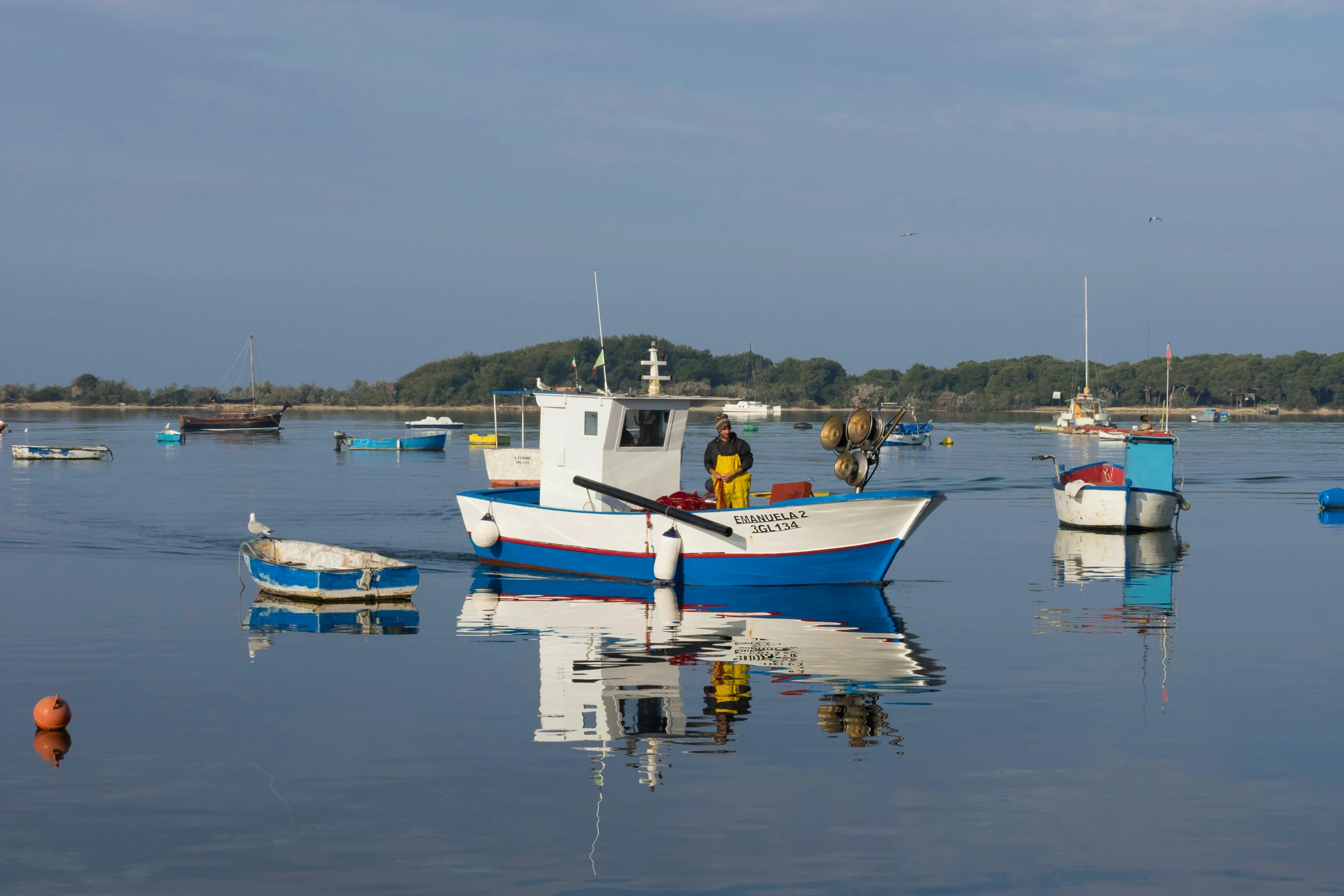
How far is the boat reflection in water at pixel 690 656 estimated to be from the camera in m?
13.0

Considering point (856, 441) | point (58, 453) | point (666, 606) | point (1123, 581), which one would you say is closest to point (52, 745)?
point (666, 606)

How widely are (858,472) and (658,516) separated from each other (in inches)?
152

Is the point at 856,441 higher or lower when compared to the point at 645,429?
lower

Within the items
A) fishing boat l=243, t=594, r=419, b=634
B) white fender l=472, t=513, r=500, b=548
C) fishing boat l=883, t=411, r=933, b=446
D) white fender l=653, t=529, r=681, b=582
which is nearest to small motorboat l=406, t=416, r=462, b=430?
fishing boat l=883, t=411, r=933, b=446

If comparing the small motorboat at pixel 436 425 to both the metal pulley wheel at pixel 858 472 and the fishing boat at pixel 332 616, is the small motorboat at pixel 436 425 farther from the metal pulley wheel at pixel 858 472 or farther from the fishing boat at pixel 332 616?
the metal pulley wheel at pixel 858 472

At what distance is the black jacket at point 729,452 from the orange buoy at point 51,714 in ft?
41.6

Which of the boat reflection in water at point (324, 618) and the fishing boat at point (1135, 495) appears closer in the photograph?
the boat reflection in water at point (324, 618)

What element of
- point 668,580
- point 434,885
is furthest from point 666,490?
point 434,885

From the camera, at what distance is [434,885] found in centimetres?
872

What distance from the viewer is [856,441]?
69.6ft

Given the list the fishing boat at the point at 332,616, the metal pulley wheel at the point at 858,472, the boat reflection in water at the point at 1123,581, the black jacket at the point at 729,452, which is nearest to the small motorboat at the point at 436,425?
the boat reflection in water at the point at 1123,581

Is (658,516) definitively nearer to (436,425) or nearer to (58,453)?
(58,453)

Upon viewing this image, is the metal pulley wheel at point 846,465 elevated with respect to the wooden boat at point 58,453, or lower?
elevated

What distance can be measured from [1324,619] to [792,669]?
33.6 feet
